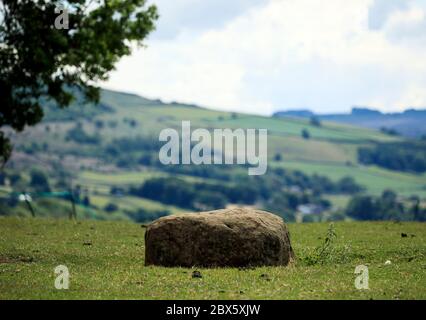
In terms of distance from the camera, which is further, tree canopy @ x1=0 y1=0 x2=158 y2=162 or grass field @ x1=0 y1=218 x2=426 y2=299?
tree canopy @ x1=0 y1=0 x2=158 y2=162

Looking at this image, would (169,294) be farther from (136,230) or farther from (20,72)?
(136,230)

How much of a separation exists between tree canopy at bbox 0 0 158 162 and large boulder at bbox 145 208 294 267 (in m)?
7.19

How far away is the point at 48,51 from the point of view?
1334 inches

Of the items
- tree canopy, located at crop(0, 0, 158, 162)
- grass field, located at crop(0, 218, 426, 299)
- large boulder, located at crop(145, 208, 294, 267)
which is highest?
tree canopy, located at crop(0, 0, 158, 162)

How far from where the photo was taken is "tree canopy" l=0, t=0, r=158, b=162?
33781 mm

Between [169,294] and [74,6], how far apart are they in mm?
14285

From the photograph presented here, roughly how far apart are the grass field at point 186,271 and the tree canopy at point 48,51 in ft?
16.3

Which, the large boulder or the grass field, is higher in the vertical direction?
the large boulder

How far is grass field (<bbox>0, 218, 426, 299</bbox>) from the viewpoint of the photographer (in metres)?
24.5

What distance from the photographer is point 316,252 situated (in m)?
34.0

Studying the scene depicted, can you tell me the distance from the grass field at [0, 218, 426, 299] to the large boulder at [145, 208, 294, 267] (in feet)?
2.56
